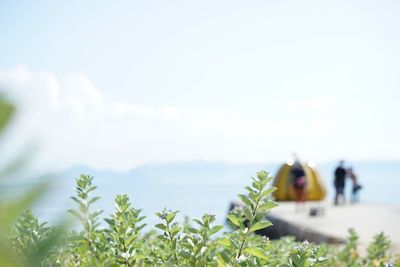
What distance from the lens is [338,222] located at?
1909 cm

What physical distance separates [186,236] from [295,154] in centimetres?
2759

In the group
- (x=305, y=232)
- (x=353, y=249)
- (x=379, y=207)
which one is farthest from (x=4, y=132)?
(x=379, y=207)

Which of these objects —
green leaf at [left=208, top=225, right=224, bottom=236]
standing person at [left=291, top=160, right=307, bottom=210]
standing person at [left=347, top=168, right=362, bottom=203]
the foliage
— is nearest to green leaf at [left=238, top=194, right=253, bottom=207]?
the foliage

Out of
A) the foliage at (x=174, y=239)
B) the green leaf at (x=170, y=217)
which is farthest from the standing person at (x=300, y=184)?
the green leaf at (x=170, y=217)

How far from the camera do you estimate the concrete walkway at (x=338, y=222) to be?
1601cm

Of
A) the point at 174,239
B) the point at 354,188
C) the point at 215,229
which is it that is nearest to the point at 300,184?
the point at 354,188

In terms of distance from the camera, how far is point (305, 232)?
58.3ft

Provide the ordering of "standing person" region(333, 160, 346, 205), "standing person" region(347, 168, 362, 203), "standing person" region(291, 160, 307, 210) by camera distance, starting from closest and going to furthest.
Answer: "standing person" region(291, 160, 307, 210)
"standing person" region(333, 160, 346, 205)
"standing person" region(347, 168, 362, 203)

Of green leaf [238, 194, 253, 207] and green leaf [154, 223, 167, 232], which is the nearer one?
green leaf [238, 194, 253, 207]

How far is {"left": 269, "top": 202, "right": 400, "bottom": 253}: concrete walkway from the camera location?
16011 millimetres

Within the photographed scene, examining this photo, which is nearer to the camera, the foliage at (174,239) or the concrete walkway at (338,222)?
the foliage at (174,239)

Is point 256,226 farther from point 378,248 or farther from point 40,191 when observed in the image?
point 378,248

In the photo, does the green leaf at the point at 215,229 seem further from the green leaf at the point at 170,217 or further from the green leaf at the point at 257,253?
the green leaf at the point at 257,253

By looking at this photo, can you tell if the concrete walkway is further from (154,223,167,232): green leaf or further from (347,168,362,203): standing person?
(154,223,167,232): green leaf
